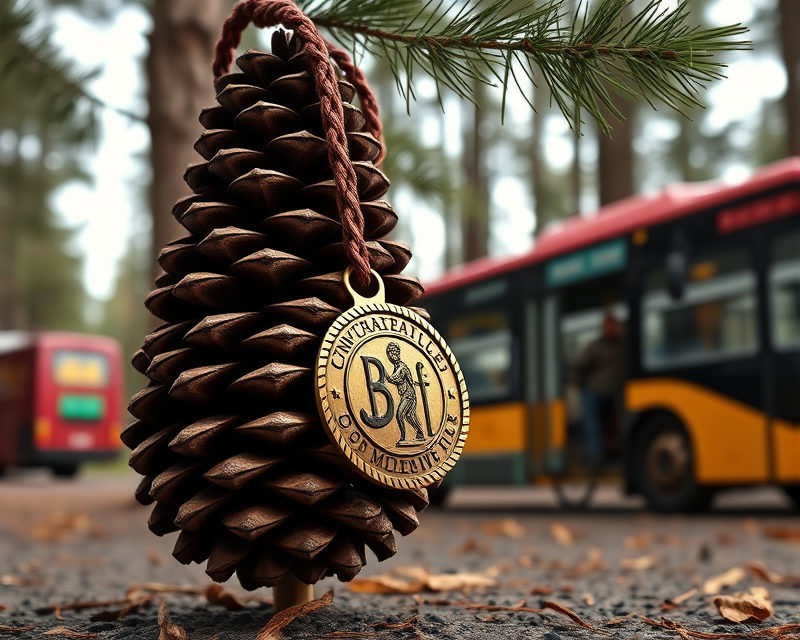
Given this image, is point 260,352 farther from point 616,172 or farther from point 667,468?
point 616,172

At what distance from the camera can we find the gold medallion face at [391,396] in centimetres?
160

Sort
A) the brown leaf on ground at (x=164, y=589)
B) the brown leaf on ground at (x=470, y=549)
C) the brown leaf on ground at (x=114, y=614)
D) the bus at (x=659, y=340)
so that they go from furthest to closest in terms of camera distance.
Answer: the bus at (x=659, y=340) → the brown leaf on ground at (x=470, y=549) → the brown leaf on ground at (x=164, y=589) → the brown leaf on ground at (x=114, y=614)

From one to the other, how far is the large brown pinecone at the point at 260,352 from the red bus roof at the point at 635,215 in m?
6.27

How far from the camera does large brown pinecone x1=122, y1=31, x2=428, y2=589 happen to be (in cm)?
161

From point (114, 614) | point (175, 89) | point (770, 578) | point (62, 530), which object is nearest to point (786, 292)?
point (770, 578)

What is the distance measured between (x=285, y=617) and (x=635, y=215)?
7.52 metres

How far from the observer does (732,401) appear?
745 centimetres

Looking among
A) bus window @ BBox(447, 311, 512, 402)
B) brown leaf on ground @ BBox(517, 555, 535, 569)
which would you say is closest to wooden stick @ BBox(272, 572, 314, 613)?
brown leaf on ground @ BBox(517, 555, 535, 569)

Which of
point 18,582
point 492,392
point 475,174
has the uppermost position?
point 475,174

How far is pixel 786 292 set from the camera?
7.19m

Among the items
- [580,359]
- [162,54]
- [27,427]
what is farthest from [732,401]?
[27,427]

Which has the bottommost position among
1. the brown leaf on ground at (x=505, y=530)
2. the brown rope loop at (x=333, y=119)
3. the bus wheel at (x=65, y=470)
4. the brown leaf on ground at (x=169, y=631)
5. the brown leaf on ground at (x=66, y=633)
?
the bus wheel at (x=65, y=470)

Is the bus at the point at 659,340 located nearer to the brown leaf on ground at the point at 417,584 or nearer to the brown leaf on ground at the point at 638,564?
the brown leaf on ground at the point at 638,564

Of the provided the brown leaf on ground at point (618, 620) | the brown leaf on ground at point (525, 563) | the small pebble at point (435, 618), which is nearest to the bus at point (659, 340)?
the brown leaf on ground at point (525, 563)
